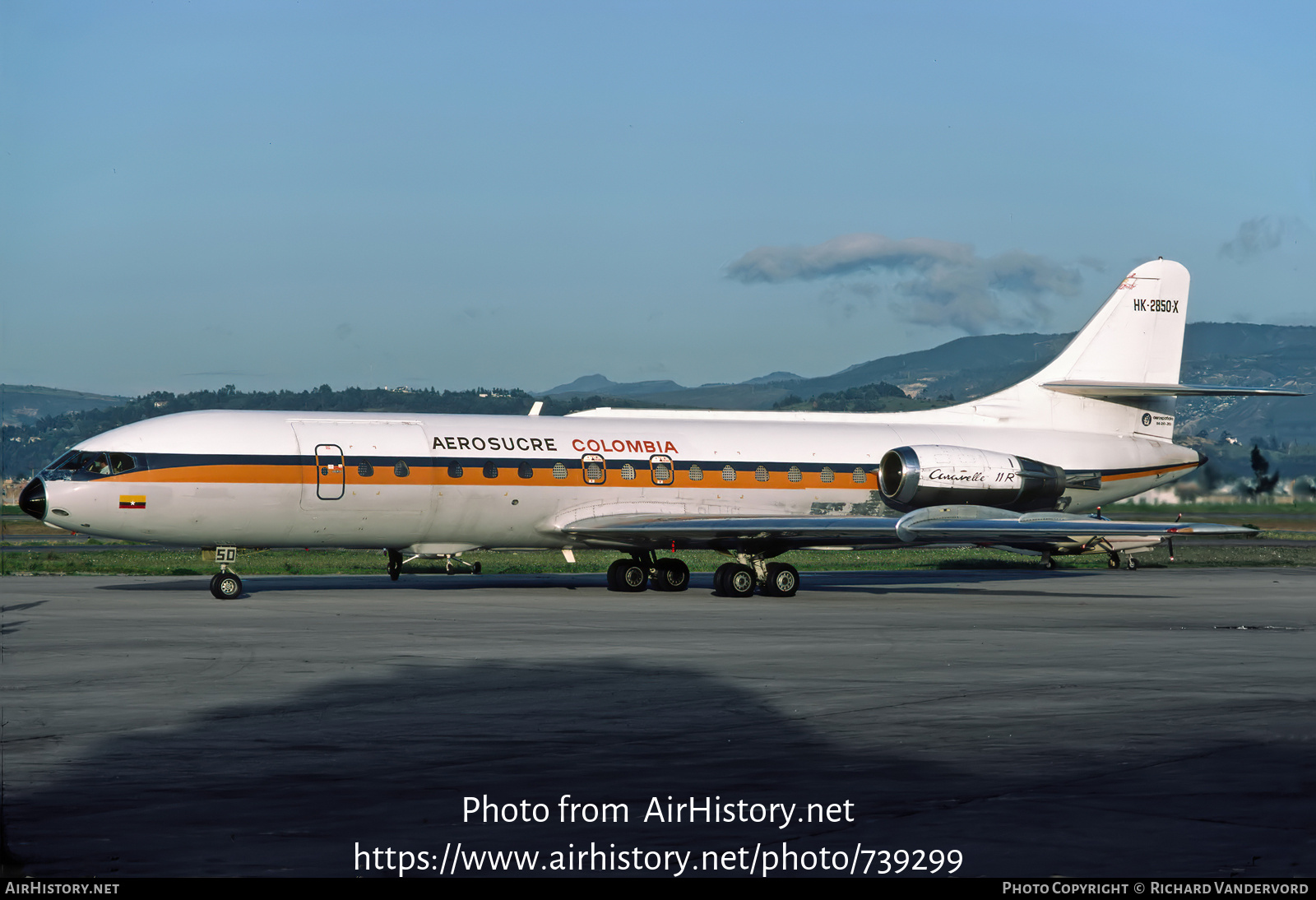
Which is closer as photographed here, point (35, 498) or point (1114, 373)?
point (35, 498)

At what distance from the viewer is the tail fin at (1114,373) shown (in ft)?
126

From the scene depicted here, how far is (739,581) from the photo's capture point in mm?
31938

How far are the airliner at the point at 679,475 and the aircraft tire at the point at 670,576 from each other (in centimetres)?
4

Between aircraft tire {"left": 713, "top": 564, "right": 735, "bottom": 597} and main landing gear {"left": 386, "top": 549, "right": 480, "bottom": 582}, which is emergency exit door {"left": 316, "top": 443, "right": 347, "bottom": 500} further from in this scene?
aircraft tire {"left": 713, "top": 564, "right": 735, "bottom": 597}

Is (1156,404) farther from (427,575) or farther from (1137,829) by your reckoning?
(1137,829)

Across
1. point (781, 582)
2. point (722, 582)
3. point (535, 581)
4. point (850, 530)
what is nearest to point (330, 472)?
point (722, 582)

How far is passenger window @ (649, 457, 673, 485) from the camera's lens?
33406 mm

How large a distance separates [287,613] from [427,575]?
51.1 feet

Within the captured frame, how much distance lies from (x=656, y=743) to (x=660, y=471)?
21975 millimetres

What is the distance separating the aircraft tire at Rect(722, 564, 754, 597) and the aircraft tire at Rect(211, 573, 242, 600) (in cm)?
1073

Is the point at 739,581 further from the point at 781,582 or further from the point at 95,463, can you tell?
the point at 95,463

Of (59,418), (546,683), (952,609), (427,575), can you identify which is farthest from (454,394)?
(546,683)

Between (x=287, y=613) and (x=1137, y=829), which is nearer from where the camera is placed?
(x=1137, y=829)

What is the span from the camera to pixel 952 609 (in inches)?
1103
